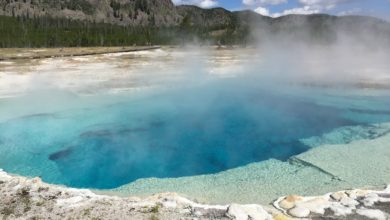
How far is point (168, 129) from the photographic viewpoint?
17.4 metres

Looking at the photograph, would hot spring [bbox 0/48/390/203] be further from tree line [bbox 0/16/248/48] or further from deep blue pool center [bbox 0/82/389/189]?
tree line [bbox 0/16/248/48]

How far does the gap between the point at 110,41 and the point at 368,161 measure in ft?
264

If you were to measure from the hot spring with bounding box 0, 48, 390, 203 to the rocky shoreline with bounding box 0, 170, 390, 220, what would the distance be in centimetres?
265

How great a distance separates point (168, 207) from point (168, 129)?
922 cm

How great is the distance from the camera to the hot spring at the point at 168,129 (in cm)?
1298

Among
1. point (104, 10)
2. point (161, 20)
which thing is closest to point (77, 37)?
point (104, 10)

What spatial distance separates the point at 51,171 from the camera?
41.0 feet

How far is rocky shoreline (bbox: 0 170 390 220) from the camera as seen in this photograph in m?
7.91

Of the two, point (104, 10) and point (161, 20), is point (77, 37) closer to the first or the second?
point (104, 10)

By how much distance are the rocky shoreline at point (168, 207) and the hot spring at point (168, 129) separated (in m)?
2.65

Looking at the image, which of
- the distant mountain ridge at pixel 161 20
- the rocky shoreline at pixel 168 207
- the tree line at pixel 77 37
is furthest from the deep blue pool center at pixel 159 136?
the distant mountain ridge at pixel 161 20

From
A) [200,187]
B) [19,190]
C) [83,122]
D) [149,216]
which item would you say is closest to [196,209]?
[149,216]

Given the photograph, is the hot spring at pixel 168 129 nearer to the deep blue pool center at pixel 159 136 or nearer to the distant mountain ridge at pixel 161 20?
the deep blue pool center at pixel 159 136

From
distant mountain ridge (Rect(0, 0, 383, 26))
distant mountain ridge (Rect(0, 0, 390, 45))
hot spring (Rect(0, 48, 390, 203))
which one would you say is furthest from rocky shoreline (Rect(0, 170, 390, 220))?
distant mountain ridge (Rect(0, 0, 383, 26))
